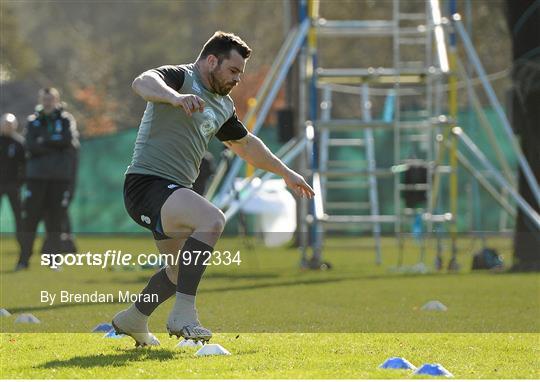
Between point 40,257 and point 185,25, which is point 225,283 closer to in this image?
point 40,257

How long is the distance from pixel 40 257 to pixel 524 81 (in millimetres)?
7146

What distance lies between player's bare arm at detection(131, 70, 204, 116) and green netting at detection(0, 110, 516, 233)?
59.5 ft

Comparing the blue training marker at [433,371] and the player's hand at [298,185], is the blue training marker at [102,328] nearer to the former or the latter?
the player's hand at [298,185]

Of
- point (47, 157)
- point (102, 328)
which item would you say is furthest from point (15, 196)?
point (102, 328)

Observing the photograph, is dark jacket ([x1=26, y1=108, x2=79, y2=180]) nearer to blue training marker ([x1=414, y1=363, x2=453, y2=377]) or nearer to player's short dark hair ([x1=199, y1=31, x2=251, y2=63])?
player's short dark hair ([x1=199, y1=31, x2=251, y2=63])

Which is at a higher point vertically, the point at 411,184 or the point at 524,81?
the point at 524,81

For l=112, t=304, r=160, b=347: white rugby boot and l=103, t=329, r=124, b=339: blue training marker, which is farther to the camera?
l=103, t=329, r=124, b=339: blue training marker

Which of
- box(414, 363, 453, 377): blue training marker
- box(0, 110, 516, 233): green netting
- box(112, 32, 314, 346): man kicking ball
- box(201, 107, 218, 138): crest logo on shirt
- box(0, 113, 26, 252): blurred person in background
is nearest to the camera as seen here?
box(414, 363, 453, 377): blue training marker

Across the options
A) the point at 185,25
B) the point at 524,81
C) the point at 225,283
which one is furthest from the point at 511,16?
the point at 185,25

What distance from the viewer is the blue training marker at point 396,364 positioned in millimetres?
6539

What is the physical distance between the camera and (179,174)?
737 centimetres

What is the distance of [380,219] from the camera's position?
15883 mm

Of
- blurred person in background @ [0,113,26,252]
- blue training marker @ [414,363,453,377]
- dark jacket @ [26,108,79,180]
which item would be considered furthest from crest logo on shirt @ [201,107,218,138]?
blurred person in background @ [0,113,26,252]

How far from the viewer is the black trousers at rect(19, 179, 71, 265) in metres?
15.9
